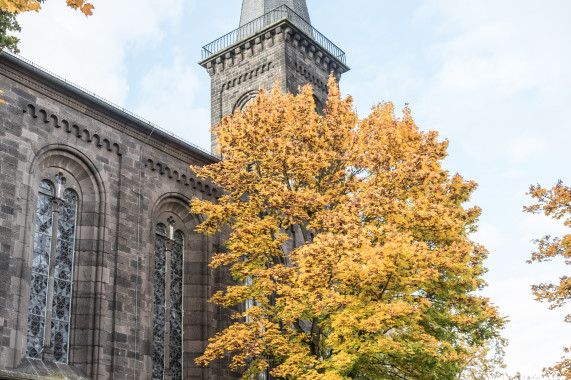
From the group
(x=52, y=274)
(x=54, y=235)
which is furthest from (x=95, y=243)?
(x=52, y=274)

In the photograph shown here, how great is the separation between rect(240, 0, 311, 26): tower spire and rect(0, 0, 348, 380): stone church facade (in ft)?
50.2

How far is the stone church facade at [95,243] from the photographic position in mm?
18500

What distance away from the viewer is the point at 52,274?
768 inches

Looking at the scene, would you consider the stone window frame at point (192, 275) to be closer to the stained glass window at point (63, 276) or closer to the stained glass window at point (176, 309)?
the stained glass window at point (176, 309)

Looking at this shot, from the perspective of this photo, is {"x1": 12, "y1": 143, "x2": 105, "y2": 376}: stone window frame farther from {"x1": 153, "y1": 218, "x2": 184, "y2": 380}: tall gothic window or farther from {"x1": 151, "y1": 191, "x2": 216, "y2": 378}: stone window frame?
{"x1": 153, "y1": 218, "x2": 184, "y2": 380}: tall gothic window

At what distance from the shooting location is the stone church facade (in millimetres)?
18500

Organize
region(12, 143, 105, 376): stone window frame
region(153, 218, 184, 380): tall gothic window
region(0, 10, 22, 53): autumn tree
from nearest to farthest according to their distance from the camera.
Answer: region(0, 10, 22, 53): autumn tree → region(12, 143, 105, 376): stone window frame → region(153, 218, 184, 380): tall gothic window

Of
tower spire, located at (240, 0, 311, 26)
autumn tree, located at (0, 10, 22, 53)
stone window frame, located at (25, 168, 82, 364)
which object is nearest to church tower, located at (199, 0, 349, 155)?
tower spire, located at (240, 0, 311, 26)

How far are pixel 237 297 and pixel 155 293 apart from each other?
11.6 ft

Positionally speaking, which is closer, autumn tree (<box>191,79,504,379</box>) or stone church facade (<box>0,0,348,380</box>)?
autumn tree (<box>191,79,504,379</box>)

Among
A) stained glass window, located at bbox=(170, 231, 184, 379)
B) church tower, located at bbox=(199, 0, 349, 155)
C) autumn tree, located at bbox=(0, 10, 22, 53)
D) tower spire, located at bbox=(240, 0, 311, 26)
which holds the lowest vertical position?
stained glass window, located at bbox=(170, 231, 184, 379)

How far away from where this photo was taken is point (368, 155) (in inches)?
819

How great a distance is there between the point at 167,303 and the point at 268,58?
1701 centimetres

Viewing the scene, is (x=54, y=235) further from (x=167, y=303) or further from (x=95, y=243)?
(x=167, y=303)
